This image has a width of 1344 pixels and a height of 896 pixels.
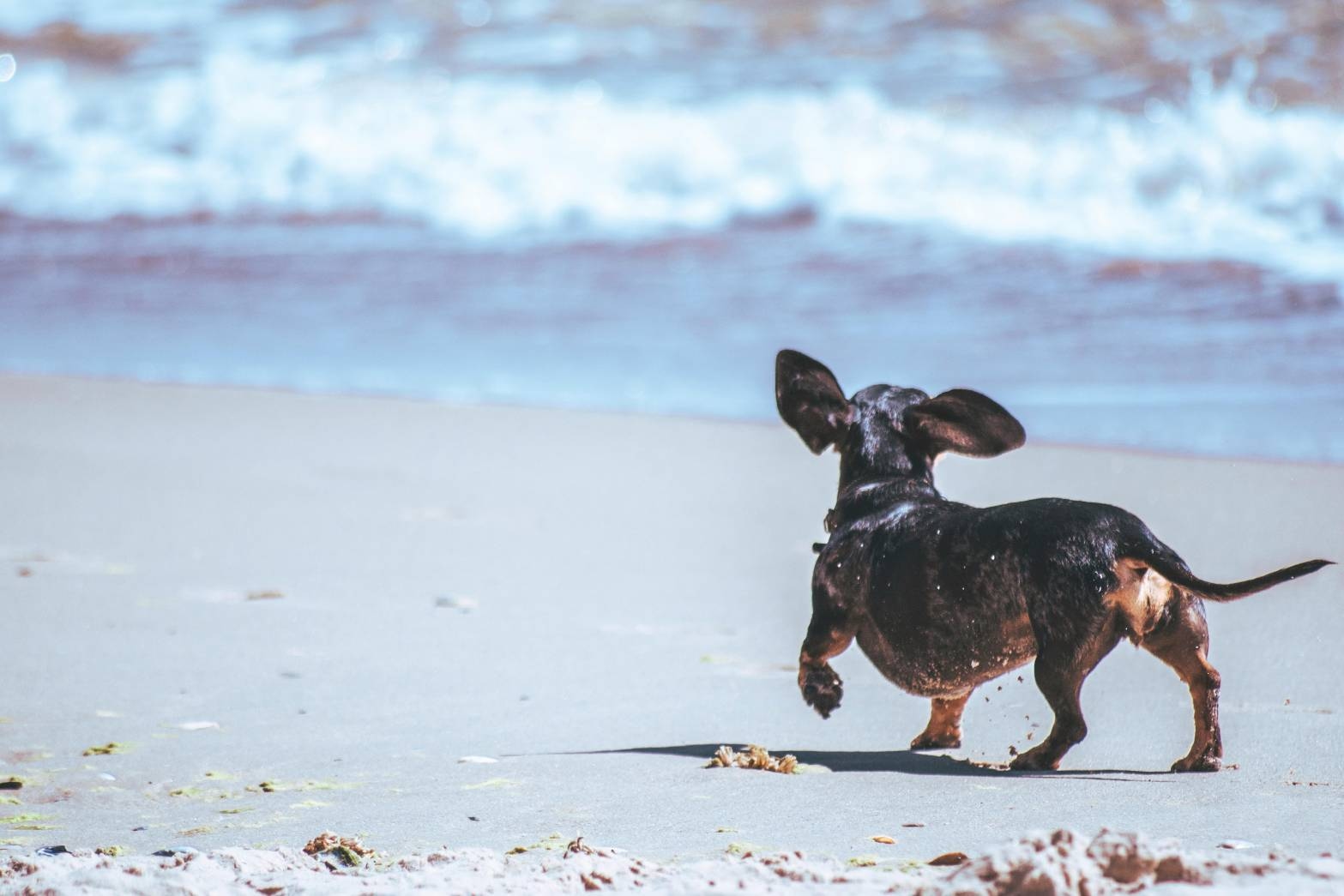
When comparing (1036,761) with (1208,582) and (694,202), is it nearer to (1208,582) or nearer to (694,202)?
(1208,582)

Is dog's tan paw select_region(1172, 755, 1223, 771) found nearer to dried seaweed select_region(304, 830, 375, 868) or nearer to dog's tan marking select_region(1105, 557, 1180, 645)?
dog's tan marking select_region(1105, 557, 1180, 645)

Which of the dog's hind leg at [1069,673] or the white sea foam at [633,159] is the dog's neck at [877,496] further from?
the white sea foam at [633,159]

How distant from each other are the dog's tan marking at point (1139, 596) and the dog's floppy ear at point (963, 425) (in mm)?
506

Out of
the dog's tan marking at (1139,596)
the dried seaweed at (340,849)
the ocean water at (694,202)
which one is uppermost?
the ocean water at (694,202)

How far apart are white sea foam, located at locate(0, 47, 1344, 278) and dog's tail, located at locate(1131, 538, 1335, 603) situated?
7.49 metres

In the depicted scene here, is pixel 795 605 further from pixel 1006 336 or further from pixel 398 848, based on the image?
pixel 1006 336

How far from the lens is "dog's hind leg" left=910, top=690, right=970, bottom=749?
397cm

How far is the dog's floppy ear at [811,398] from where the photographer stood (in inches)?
158

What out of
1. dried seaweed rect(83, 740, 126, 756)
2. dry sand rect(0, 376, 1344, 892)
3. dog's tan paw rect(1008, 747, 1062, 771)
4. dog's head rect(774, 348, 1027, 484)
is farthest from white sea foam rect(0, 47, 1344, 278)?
dried seaweed rect(83, 740, 126, 756)

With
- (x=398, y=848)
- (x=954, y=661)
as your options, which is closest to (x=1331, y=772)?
(x=954, y=661)

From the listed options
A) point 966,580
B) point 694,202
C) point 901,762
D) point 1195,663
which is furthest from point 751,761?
point 694,202

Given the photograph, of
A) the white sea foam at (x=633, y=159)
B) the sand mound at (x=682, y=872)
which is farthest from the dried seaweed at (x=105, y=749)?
the white sea foam at (x=633, y=159)

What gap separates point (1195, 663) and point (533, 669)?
75.1 inches

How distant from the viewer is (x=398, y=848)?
310cm
